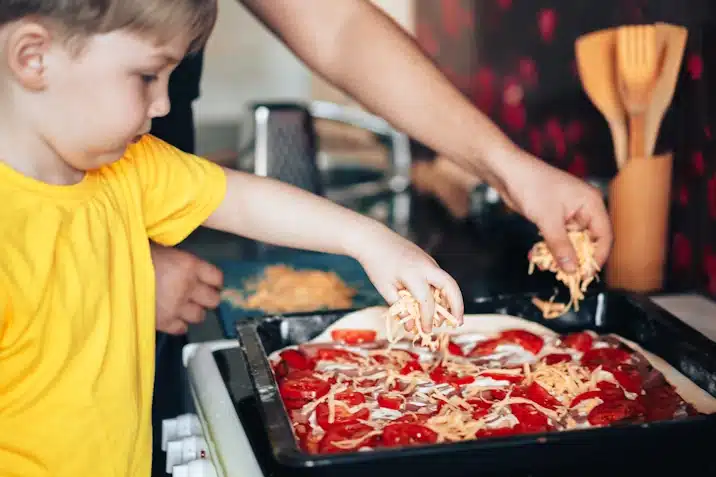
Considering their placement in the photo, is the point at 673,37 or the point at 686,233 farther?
the point at 686,233

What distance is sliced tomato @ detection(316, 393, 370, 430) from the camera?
40.9 inches

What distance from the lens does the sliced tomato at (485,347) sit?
1.28 m

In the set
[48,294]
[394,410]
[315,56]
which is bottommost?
[394,410]

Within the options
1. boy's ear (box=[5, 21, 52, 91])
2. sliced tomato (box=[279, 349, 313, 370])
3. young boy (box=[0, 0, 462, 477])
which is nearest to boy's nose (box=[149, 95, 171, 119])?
young boy (box=[0, 0, 462, 477])

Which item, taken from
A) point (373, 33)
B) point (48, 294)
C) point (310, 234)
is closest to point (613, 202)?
point (373, 33)

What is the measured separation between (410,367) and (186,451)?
1.02 ft

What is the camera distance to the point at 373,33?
1371mm

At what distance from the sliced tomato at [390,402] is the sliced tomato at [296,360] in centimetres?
15

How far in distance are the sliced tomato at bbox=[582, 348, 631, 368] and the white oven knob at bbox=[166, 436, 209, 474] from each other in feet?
1.70

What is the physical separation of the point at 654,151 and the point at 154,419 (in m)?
0.98

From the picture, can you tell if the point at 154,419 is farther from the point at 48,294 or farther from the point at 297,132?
the point at 297,132

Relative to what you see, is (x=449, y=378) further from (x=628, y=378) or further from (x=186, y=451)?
(x=186, y=451)

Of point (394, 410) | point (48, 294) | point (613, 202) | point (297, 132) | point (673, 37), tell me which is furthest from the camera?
point (297, 132)

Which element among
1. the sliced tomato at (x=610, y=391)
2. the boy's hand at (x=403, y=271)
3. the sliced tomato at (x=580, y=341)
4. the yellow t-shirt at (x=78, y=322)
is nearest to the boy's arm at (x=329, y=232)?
the boy's hand at (x=403, y=271)
